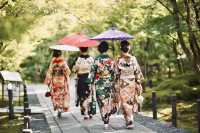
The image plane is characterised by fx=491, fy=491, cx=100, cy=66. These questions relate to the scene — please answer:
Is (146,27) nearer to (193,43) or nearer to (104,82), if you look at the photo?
(193,43)

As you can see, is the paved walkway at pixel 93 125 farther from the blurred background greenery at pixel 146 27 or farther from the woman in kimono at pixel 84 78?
the blurred background greenery at pixel 146 27

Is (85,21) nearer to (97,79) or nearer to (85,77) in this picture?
(85,77)

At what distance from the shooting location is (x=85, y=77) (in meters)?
15.2

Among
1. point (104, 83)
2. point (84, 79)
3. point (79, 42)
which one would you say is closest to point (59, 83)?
point (84, 79)

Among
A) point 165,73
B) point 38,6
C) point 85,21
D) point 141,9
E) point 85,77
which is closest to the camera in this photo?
point 85,77

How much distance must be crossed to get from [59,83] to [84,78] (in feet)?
3.35

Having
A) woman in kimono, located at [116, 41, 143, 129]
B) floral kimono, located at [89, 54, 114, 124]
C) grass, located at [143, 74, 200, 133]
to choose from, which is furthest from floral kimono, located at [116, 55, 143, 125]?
grass, located at [143, 74, 200, 133]

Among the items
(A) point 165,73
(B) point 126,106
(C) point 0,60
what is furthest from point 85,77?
(A) point 165,73

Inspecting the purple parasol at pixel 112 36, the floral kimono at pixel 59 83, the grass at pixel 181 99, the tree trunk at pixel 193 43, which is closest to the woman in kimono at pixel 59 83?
the floral kimono at pixel 59 83

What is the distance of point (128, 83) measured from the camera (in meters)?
13.1

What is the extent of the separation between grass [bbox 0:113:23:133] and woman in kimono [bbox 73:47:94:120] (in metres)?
2.25

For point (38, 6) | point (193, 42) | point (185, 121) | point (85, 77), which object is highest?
point (38, 6)

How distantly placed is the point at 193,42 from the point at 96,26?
1353 centimetres

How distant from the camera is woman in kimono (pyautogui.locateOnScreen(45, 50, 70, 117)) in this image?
15734mm
